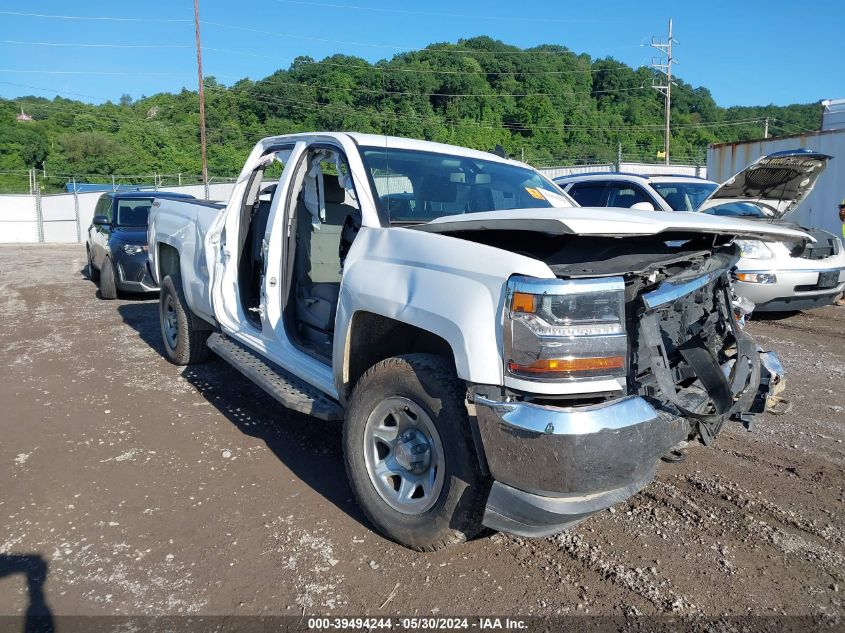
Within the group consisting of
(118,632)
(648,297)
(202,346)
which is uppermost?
(648,297)

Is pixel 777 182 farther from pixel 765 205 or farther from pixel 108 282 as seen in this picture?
pixel 108 282

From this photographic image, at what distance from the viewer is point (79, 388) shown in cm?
580

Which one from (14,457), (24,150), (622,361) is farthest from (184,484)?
(24,150)

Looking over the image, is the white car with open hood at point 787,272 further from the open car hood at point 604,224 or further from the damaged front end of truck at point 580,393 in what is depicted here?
the damaged front end of truck at point 580,393

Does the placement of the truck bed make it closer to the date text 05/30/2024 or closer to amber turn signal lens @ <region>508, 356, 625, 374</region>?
the date text 05/30/2024

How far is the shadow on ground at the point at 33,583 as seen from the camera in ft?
8.63

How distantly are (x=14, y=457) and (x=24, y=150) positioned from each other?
53.1 m

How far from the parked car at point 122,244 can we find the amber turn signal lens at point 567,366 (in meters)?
8.07

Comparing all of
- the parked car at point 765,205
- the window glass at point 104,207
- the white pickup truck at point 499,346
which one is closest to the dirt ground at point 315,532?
the white pickup truck at point 499,346

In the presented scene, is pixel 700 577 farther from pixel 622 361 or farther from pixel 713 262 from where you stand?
pixel 713 262

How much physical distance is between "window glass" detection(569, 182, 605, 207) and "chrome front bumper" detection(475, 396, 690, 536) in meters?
7.25

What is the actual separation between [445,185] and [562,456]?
2.21 metres

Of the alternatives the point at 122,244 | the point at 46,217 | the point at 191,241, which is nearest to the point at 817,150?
the point at 191,241

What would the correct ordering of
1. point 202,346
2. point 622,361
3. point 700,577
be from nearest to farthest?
point 622,361 < point 700,577 < point 202,346
